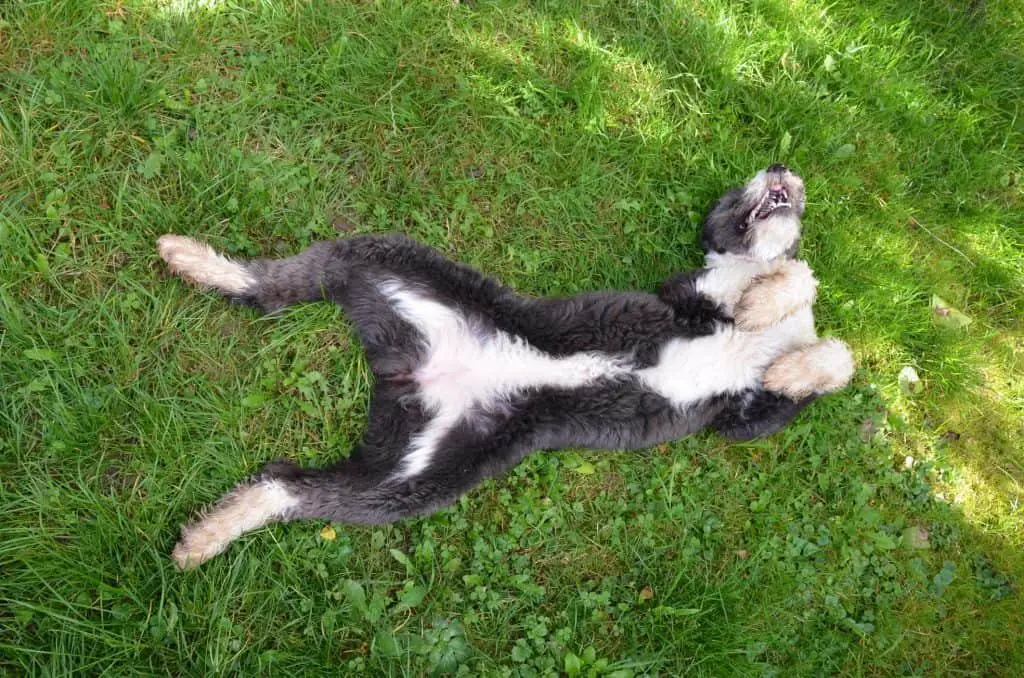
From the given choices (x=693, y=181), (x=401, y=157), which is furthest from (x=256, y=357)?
(x=693, y=181)

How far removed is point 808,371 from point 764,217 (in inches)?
37.2

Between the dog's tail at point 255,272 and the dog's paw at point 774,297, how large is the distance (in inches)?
91.2

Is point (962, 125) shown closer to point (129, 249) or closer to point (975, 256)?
point (975, 256)

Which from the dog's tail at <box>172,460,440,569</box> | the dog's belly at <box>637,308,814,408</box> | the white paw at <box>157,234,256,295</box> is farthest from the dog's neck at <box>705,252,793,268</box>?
the white paw at <box>157,234,256,295</box>

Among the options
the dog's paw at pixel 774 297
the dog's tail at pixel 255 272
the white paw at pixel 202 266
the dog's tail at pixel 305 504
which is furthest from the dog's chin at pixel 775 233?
the white paw at pixel 202 266

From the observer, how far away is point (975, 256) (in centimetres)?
435

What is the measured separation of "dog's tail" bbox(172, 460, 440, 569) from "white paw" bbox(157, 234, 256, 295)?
1.08 metres

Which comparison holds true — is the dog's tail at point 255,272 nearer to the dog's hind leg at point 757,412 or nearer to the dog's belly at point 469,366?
the dog's belly at point 469,366

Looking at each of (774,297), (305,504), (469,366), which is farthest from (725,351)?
(305,504)

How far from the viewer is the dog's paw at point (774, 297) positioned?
132 inches

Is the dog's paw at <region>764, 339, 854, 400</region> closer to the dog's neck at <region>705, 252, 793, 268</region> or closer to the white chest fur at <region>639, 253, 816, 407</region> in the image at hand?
the white chest fur at <region>639, 253, 816, 407</region>

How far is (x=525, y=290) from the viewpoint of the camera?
3859 millimetres

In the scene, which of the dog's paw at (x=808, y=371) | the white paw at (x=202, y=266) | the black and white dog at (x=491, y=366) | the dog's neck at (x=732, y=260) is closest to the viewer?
the black and white dog at (x=491, y=366)

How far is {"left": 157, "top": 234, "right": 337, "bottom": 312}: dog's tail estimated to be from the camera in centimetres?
330
